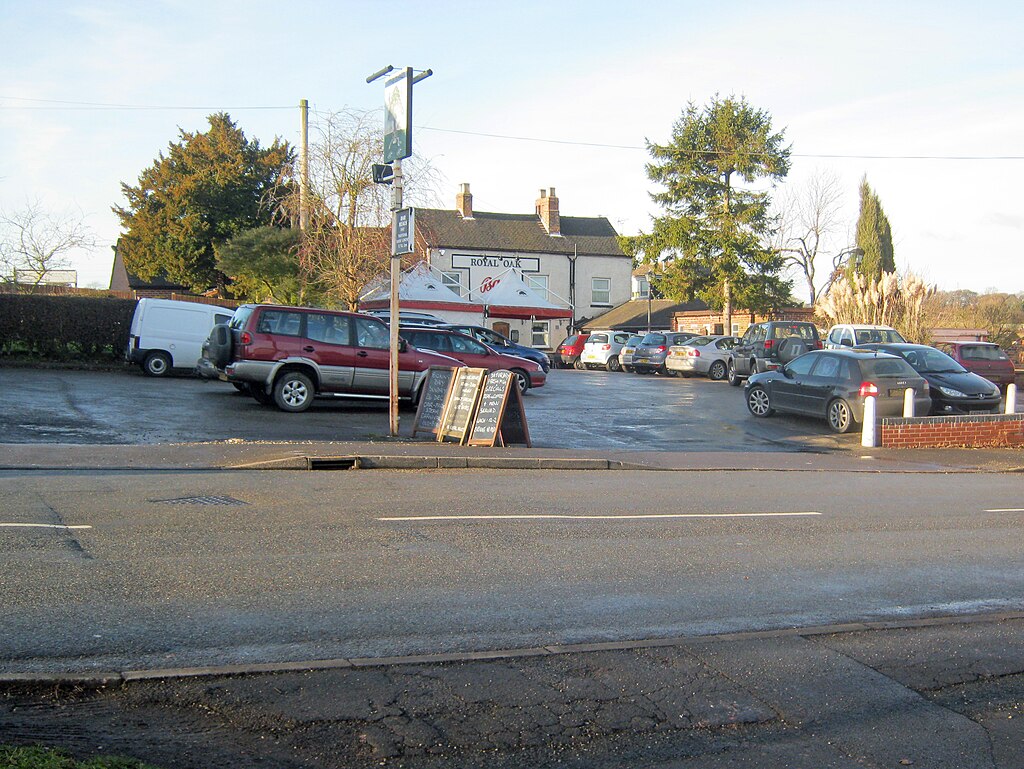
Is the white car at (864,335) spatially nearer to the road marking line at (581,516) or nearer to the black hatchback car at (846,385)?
the black hatchback car at (846,385)

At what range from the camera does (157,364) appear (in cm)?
2466

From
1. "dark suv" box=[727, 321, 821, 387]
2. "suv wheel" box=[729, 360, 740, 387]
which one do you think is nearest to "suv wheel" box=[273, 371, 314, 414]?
"dark suv" box=[727, 321, 821, 387]


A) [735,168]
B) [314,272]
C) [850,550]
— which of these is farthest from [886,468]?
[735,168]

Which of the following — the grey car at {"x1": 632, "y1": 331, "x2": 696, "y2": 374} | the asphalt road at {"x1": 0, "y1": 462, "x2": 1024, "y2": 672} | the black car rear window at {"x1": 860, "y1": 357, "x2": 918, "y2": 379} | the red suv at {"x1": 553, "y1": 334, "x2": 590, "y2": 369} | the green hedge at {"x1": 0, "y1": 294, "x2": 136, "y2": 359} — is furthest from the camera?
the red suv at {"x1": 553, "y1": 334, "x2": 590, "y2": 369}

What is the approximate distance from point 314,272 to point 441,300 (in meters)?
9.52

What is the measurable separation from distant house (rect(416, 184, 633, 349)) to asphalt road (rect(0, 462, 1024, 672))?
4304 centimetres

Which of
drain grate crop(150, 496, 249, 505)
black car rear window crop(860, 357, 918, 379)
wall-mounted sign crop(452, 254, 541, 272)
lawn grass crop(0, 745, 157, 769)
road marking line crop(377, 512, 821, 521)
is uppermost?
wall-mounted sign crop(452, 254, 541, 272)

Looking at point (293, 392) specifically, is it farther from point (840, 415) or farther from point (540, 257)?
point (540, 257)

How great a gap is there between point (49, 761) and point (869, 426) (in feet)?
54.7

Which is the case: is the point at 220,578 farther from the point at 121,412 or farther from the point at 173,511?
the point at 121,412

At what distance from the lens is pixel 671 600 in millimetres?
6652

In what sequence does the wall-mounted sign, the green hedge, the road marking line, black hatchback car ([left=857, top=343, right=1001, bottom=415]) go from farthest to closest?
1. the wall-mounted sign
2. the green hedge
3. black hatchback car ([left=857, top=343, right=1001, bottom=415])
4. the road marking line

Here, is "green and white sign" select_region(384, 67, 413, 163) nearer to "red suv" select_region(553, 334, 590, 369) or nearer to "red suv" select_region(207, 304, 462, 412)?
"red suv" select_region(207, 304, 462, 412)

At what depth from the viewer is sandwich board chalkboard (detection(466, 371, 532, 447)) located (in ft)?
48.7
